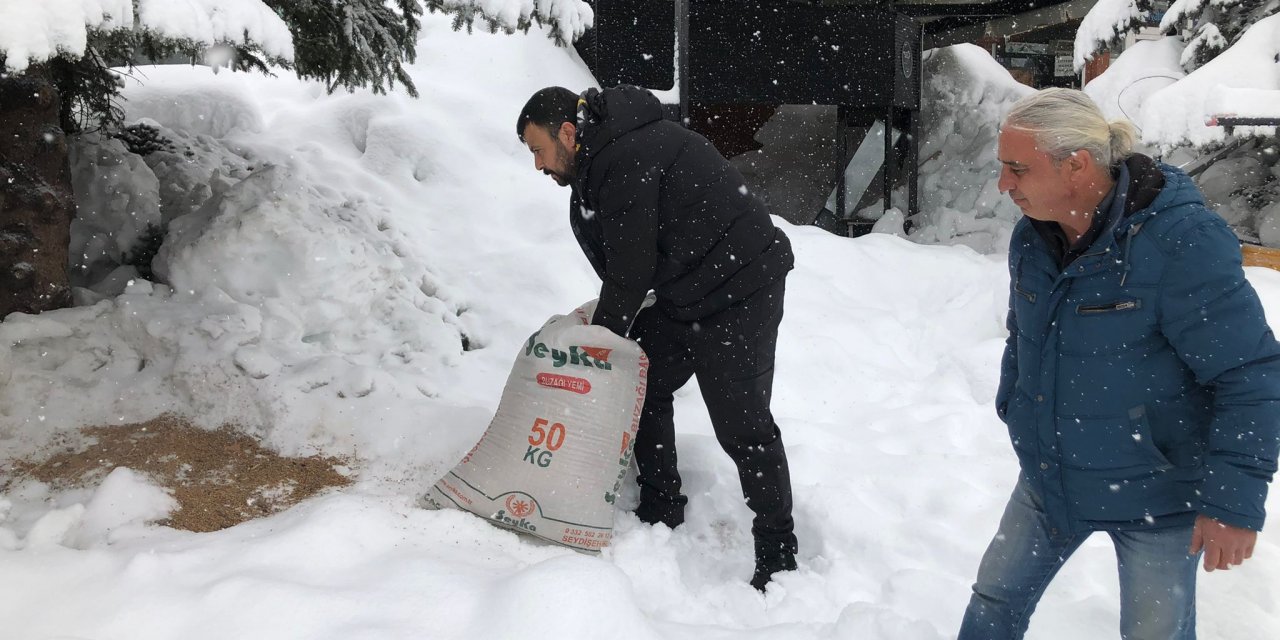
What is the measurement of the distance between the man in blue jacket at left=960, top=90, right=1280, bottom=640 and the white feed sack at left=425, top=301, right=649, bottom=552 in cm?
129

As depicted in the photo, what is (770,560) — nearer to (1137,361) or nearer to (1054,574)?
(1054,574)

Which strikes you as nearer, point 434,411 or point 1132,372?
point 1132,372

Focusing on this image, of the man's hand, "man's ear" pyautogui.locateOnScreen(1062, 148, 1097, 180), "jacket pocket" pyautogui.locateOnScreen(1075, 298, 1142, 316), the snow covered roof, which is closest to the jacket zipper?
"jacket pocket" pyautogui.locateOnScreen(1075, 298, 1142, 316)

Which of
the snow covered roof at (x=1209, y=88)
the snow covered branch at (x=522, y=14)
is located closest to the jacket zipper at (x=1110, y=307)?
the snow covered branch at (x=522, y=14)

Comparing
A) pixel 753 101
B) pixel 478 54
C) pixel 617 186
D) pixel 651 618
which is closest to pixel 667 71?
pixel 753 101

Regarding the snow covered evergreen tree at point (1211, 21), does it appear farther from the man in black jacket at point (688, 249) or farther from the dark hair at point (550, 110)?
the dark hair at point (550, 110)

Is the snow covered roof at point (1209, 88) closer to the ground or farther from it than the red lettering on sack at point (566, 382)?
farther from it

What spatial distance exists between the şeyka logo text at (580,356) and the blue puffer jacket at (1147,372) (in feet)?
4.19

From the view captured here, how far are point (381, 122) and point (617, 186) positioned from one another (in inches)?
186

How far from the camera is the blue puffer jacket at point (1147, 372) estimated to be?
1.53 metres

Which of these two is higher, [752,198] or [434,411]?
[752,198]

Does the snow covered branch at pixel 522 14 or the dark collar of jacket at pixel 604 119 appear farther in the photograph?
the snow covered branch at pixel 522 14

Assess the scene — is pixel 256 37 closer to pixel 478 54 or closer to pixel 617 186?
pixel 617 186

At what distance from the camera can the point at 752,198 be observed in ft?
8.91
